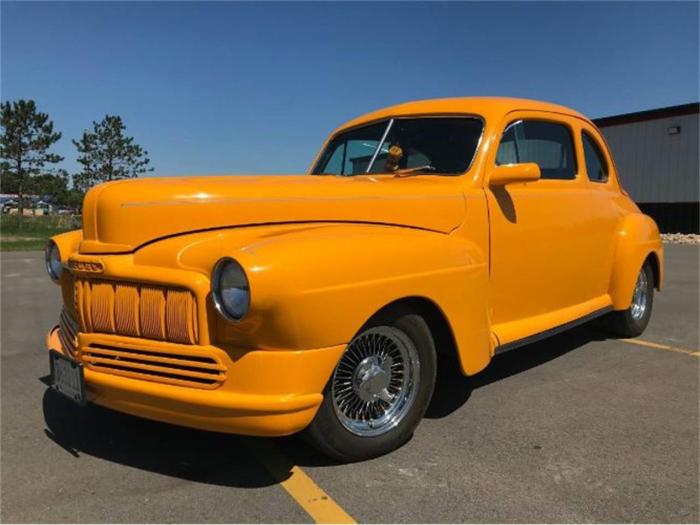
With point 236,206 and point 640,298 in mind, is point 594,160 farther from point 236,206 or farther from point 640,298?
point 236,206

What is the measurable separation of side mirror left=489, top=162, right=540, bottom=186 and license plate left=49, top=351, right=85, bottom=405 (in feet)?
8.24

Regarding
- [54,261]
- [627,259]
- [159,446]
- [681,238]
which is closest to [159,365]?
[159,446]

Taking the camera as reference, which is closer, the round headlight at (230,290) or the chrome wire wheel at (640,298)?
the round headlight at (230,290)

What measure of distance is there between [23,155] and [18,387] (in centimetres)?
3677

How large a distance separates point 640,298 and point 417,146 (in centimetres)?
292

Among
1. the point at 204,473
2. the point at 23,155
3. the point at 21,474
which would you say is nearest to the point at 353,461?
the point at 204,473

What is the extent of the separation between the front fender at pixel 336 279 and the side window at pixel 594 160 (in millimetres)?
2054

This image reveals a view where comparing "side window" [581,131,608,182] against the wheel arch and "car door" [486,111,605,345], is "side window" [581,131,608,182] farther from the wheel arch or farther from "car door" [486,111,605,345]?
the wheel arch

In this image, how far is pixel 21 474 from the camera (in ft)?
9.42

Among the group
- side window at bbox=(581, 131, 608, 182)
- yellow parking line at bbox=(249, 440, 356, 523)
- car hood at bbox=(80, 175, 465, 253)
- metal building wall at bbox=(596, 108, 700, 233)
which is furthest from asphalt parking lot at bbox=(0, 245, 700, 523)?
metal building wall at bbox=(596, 108, 700, 233)

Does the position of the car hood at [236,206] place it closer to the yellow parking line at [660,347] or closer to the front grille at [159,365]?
the front grille at [159,365]

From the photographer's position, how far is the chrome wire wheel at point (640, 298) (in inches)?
216

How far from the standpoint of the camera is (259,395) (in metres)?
2.48

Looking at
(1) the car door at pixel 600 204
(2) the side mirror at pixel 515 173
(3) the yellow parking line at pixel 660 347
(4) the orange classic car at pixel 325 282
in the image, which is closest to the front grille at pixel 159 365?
(4) the orange classic car at pixel 325 282
